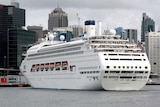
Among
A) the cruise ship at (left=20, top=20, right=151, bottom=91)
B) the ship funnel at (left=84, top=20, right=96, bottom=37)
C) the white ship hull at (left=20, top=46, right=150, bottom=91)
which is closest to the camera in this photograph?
the white ship hull at (left=20, top=46, right=150, bottom=91)

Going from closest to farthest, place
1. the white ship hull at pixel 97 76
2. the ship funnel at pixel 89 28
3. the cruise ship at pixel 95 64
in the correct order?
the white ship hull at pixel 97 76 → the cruise ship at pixel 95 64 → the ship funnel at pixel 89 28

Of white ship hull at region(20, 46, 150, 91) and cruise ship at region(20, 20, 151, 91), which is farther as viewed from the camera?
cruise ship at region(20, 20, 151, 91)

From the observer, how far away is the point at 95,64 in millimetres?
92188

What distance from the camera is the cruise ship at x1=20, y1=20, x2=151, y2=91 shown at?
90812 millimetres

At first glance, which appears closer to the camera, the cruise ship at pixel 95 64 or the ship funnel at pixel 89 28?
the cruise ship at pixel 95 64

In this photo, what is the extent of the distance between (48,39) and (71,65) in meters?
30.4

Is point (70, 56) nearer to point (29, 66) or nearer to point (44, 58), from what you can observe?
point (44, 58)

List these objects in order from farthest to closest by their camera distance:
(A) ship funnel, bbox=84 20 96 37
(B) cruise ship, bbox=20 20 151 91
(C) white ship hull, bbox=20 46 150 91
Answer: (A) ship funnel, bbox=84 20 96 37 < (B) cruise ship, bbox=20 20 151 91 < (C) white ship hull, bbox=20 46 150 91

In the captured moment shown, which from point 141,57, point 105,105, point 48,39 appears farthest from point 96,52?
point 48,39

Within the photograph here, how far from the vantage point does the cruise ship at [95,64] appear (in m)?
90.8

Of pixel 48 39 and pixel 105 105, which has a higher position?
pixel 48 39

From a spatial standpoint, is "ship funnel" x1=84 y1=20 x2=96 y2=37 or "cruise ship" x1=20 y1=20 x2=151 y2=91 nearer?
"cruise ship" x1=20 y1=20 x2=151 y2=91

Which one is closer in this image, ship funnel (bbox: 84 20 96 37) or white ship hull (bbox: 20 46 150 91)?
white ship hull (bbox: 20 46 150 91)

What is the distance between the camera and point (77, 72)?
98.6 m
